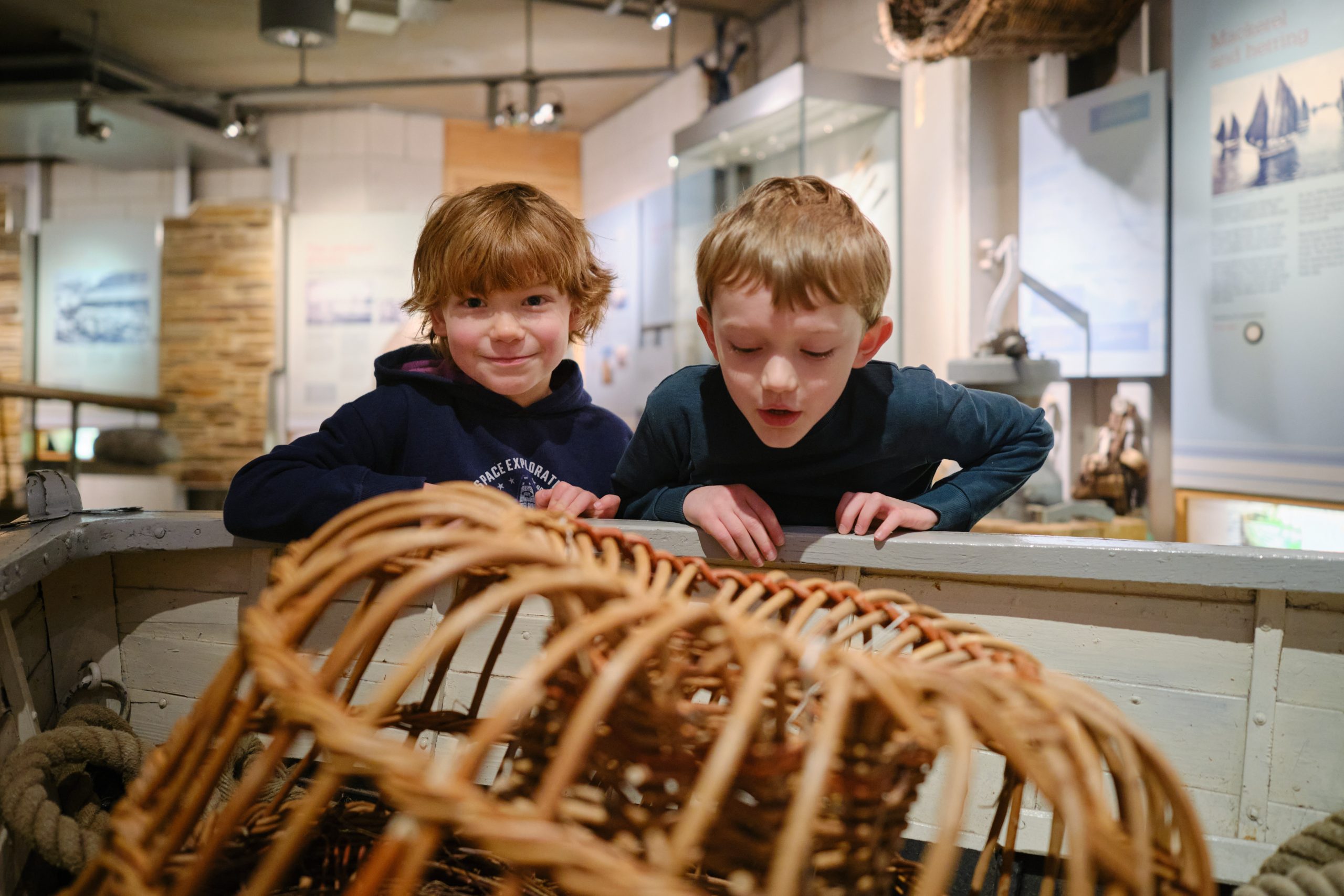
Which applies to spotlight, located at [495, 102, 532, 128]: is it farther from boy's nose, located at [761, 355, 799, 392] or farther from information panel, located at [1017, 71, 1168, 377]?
boy's nose, located at [761, 355, 799, 392]

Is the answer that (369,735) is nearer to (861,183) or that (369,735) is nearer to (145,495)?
(861,183)

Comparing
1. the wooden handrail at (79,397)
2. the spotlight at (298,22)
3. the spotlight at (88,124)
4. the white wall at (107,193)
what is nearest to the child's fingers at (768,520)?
the wooden handrail at (79,397)

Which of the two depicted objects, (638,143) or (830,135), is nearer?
(830,135)

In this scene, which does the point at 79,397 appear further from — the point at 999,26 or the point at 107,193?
the point at 999,26

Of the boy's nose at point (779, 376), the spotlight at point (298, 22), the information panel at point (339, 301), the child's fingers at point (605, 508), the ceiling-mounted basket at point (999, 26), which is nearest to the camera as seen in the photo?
the boy's nose at point (779, 376)

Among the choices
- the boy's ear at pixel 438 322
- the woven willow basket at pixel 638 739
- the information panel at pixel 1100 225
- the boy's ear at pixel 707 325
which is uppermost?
the information panel at pixel 1100 225

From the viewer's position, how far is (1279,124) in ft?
7.16

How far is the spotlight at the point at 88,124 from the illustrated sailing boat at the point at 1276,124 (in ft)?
16.8

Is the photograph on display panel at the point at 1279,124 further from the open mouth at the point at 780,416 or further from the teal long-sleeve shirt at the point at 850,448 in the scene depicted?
the open mouth at the point at 780,416

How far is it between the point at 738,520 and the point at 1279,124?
6.33 ft

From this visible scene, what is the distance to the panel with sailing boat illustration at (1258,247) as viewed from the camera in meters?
2.10

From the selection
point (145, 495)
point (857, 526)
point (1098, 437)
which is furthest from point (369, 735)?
point (145, 495)

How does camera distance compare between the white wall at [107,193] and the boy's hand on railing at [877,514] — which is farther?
the white wall at [107,193]

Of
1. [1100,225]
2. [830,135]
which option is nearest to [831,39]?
[830,135]
